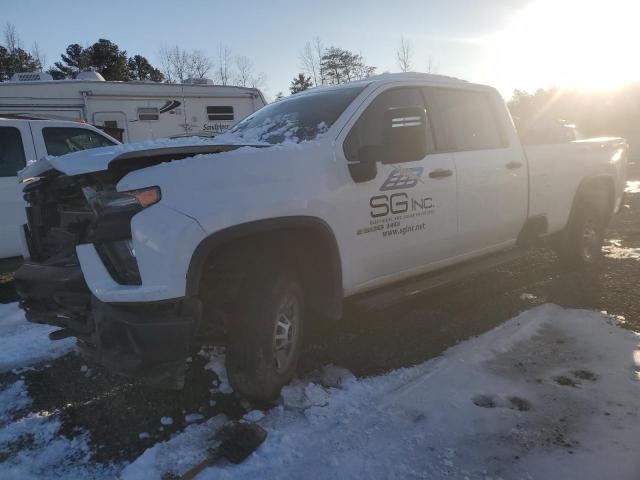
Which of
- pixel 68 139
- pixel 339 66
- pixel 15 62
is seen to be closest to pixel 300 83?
pixel 339 66

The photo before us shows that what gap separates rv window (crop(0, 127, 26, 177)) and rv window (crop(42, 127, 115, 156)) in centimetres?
33

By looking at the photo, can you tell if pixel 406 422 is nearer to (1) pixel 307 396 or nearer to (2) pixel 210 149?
(1) pixel 307 396

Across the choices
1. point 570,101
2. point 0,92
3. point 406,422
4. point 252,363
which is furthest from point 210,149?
point 570,101

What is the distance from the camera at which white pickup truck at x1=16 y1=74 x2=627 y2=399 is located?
2561 mm

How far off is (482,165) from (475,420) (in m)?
2.31

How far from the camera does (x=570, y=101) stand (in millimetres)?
34750

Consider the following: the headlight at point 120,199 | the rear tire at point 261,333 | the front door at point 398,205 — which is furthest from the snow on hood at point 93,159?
the front door at point 398,205

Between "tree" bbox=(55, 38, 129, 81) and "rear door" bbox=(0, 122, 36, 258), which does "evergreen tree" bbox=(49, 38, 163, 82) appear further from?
"rear door" bbox=(0, 122, 36, 258)

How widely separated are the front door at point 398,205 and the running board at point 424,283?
3.8 inches

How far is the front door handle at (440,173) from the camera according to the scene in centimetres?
389

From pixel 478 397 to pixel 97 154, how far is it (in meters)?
2.67

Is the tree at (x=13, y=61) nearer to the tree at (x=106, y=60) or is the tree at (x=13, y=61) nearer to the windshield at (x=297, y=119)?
the tree at (x=106, y=60)

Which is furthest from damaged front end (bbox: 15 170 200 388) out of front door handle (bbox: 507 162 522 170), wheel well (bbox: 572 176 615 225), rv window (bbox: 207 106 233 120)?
rv window (bbox: 207 106 233 120)

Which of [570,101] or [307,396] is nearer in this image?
[307,396]
